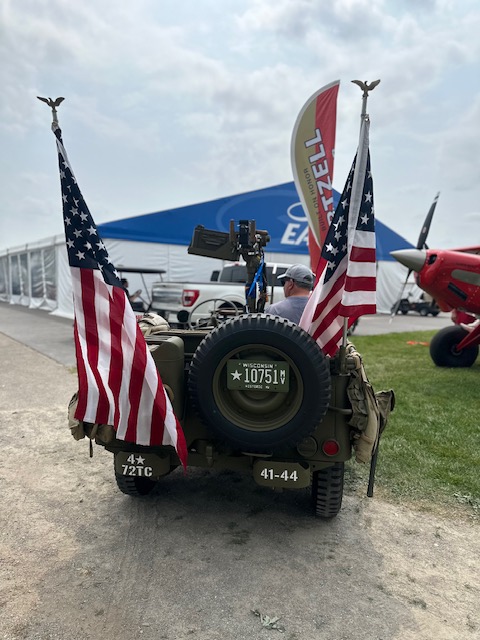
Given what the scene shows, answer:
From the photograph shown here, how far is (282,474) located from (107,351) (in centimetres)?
132

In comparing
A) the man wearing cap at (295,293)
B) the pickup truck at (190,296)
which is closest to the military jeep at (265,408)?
the man wearing cap at (295,293)

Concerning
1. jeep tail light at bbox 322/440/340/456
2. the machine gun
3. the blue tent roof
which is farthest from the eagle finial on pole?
the blue tent roof

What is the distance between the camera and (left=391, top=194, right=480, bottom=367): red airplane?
27.0 feet

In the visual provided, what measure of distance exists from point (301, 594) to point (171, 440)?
108cm

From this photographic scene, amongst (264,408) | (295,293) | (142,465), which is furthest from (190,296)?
(264,408)

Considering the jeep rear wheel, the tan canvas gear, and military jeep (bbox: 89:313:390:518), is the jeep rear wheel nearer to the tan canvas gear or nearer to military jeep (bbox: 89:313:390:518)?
military jeep (bbox: 89:313:390:518)

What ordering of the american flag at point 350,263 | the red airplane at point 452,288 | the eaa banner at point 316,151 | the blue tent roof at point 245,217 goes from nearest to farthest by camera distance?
the american flag at point 350,263
the red airplane at point 452,288
the eaa banner at point 316,151
the blue tent roof at point 245,217

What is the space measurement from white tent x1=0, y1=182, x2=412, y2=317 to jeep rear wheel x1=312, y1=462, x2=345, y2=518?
1405 cm

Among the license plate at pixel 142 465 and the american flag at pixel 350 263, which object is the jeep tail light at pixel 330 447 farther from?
the license plate at pixel 142 465

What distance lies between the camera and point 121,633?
2211 mm

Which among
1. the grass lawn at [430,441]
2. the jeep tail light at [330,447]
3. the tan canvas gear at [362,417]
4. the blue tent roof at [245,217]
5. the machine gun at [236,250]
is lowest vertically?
the grass lawn at [430,441]

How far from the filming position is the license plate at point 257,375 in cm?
286

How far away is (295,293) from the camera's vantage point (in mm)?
3881

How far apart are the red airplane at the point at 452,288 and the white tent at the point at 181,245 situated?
9.86m
